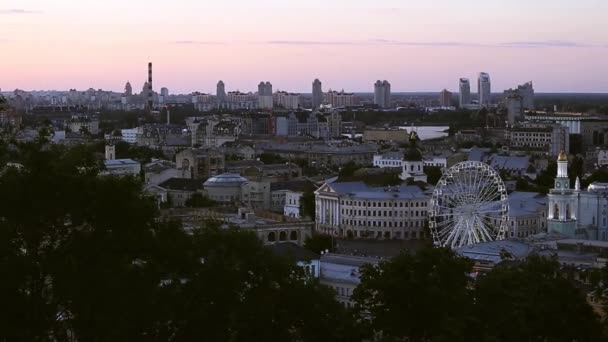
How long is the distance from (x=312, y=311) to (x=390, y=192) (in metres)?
20.5

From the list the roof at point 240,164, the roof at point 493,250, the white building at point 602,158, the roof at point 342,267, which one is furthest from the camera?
the white building at point 602,158

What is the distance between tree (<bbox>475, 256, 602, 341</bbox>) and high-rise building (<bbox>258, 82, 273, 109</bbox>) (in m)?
125

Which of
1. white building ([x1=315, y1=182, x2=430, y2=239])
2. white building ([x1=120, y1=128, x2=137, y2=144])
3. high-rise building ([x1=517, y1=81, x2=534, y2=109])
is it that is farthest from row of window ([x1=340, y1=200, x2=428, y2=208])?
high-rise building ([x1=517, y1=81, x2=534, y2=109])

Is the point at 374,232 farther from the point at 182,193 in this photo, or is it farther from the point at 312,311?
the point at 312,311

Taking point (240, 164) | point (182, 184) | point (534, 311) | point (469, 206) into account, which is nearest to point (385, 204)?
point (469, 206)

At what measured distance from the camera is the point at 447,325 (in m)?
12.2

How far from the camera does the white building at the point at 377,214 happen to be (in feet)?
106

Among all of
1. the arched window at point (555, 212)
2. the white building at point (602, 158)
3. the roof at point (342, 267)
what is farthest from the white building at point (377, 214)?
the white building at point (602, 158)

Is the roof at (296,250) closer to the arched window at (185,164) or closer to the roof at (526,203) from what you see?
the roof at (526,203)

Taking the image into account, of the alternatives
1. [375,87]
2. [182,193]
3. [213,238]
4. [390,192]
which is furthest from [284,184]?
[375,87]

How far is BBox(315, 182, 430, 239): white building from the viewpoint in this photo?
32.3 meters

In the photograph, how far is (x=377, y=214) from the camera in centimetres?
3250

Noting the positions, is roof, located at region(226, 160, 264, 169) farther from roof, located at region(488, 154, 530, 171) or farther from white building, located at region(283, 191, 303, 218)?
roof, located at region(488, 154, 530, 171)

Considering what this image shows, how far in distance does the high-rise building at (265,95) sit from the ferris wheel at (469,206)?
111192 millimetres
